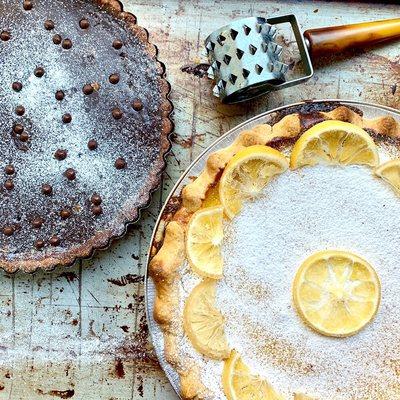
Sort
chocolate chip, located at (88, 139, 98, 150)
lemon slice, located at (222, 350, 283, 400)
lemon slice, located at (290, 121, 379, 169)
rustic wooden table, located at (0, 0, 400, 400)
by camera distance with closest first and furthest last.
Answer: lemon slice, located at (290, 121, 379, 169) < lemon slice, located at (222, 350, 283, 400) < chocolate chip, located at (88, 139, 98, 150) < rustic wooden table, located at (0, 0, 400, 400)

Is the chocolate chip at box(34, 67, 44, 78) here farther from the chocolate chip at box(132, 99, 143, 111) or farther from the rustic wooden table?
the rustic wooden table

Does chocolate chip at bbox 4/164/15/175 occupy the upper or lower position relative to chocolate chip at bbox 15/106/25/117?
lower

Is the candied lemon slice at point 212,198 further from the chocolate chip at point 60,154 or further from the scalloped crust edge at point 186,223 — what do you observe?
the chocolate chip at point 60,154

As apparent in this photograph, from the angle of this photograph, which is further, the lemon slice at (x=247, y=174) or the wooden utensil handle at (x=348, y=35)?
the wooden utensil handle at (x=348, y=35)

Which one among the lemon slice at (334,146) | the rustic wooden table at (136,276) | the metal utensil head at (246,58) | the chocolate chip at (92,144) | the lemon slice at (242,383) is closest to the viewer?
the lemon slice at (334,146)

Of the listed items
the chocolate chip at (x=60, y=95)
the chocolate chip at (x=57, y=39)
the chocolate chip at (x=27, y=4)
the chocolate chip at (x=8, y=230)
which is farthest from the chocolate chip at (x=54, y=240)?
the chocolate chip at (x=27, y=4)

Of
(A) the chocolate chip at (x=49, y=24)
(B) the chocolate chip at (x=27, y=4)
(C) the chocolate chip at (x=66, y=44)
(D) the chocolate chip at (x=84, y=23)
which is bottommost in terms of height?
(C) the chocolate chip at (x=66, y=44)

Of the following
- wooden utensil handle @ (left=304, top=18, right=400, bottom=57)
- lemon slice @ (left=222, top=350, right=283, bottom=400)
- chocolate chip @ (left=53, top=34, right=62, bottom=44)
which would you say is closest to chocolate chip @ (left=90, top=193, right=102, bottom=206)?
chocolate chip @ (left=53, top=34, right=62, bottom=44)
